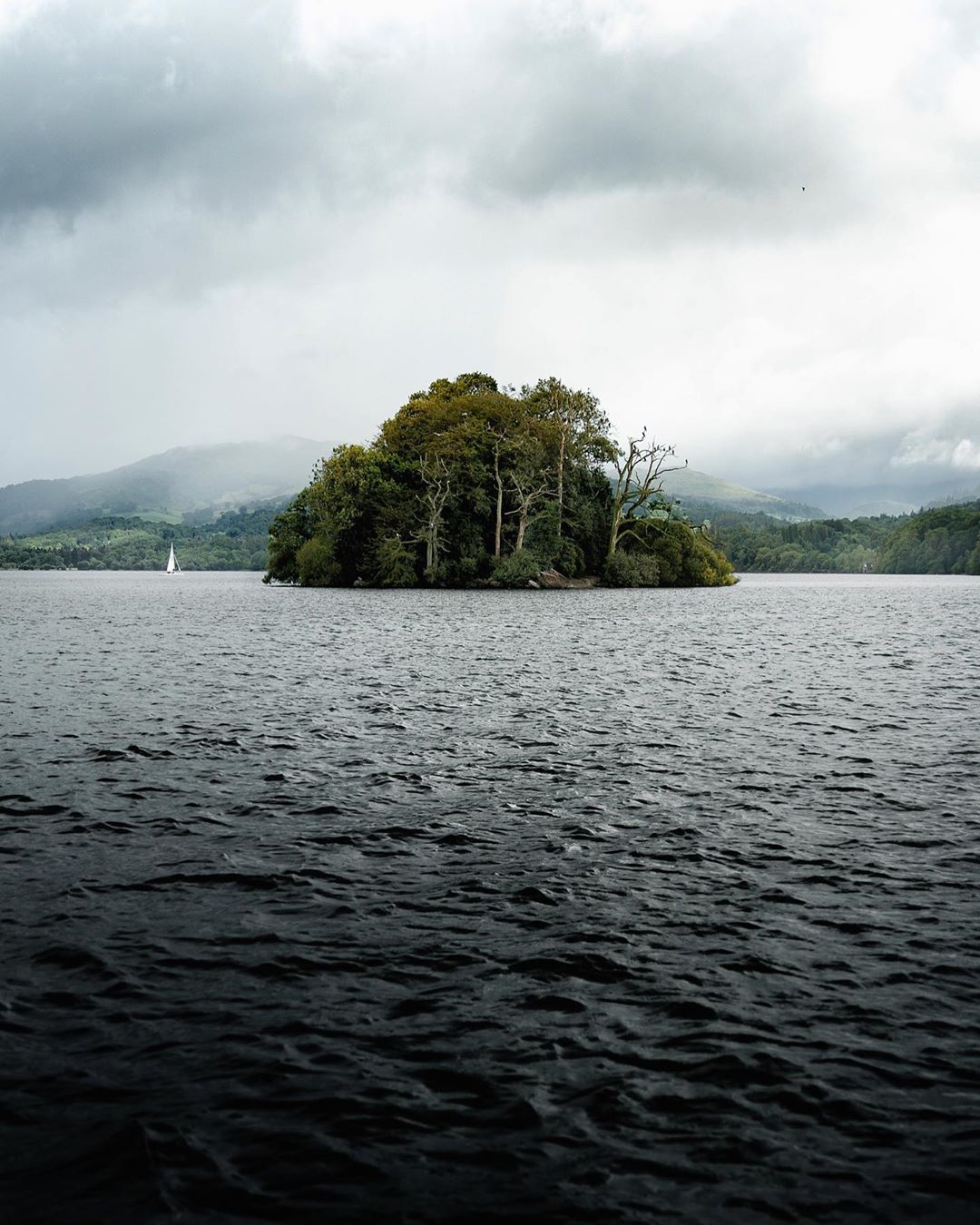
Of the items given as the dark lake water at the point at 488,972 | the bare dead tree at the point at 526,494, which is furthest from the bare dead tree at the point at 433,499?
the dark lake water at the point at 488,972

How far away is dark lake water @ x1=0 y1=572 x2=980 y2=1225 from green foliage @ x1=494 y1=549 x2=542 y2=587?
300ft

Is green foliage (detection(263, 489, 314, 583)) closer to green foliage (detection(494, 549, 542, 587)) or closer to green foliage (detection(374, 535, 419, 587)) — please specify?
green foliage (detection(374, 535, 419, 587))

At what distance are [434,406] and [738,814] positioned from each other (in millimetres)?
112507

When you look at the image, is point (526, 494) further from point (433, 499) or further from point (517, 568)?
point (433, 499)

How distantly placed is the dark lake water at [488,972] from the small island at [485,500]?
93777mm

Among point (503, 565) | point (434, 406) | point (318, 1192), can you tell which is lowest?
point (318, 1192)

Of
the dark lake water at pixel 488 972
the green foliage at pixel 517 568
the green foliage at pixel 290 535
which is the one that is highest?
the green foliage at pixel 290 535

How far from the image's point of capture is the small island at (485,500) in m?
117

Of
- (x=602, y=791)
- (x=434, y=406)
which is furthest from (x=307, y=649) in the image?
(x=434, y=406)

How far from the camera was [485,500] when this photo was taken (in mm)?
118000

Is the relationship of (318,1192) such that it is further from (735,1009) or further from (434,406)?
(434,406)

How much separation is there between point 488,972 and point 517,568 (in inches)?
4195

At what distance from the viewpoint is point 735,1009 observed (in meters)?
9.09

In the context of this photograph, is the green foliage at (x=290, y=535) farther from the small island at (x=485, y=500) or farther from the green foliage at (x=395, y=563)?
the green foliage at (x=395, y=563)
